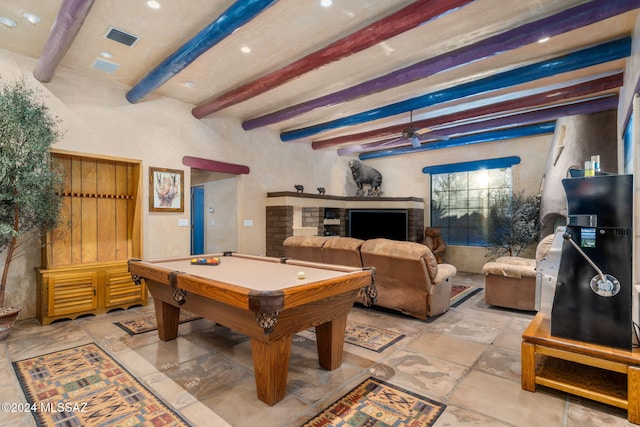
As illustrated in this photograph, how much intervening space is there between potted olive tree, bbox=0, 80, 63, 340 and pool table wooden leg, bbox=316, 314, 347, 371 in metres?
3.16

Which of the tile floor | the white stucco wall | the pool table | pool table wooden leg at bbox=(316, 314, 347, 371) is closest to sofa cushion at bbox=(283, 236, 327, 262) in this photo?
the tile floor

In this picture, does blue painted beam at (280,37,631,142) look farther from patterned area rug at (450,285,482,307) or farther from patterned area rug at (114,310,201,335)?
patterned area rug at (114,310,201,335)

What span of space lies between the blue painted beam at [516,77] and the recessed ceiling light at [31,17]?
4.21 meters

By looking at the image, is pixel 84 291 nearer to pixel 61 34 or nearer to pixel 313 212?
pixel 61 34

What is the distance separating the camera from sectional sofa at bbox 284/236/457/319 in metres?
3.53

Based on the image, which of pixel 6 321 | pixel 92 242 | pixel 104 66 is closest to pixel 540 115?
pixel 104 66

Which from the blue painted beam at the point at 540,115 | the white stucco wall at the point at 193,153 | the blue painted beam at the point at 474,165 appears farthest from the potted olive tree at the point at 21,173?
the blue painted beam at the point at 474,165

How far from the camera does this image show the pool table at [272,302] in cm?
184

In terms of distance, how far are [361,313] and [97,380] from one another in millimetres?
2741

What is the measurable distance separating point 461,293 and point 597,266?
3186 mm

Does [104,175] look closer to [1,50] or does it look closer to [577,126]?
[1,50]

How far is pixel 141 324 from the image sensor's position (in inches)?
141

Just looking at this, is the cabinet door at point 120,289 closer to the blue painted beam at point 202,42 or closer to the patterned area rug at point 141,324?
the patterned area rug at point 141,324

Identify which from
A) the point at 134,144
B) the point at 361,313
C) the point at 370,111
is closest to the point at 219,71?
the point at 134,144
